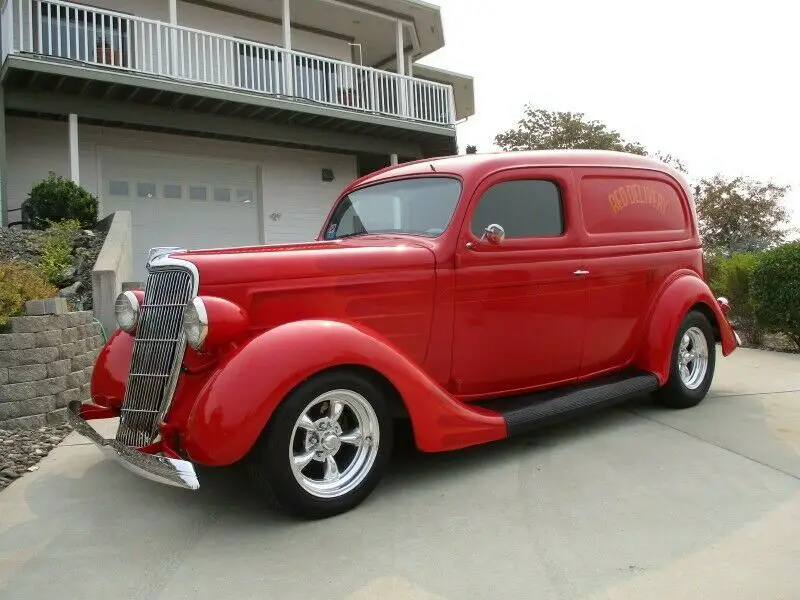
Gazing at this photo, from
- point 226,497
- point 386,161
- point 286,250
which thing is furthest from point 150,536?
point 386,161

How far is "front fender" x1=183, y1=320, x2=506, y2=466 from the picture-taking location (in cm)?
257

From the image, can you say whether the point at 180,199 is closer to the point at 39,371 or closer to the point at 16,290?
the point at 16,290

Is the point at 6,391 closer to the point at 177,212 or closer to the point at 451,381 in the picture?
the point at 451,381

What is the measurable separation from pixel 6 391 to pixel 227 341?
2417mm

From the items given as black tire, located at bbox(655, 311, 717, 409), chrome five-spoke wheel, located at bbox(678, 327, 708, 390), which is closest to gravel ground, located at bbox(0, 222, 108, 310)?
black tire, located at bbox(655, 311, 717, 409)

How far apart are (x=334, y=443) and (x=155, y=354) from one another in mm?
997

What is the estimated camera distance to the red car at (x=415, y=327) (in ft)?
8.92

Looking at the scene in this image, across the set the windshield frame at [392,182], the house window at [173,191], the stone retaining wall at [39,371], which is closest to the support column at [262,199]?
the house window at [173,191]

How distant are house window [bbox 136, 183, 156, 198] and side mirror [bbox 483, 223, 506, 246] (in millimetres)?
10259

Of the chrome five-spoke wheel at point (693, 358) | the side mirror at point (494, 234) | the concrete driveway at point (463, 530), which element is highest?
the side mirror at point (494, 234)

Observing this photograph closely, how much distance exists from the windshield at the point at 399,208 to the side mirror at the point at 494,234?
9.6 inches

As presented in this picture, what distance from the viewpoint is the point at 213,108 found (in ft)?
37.5

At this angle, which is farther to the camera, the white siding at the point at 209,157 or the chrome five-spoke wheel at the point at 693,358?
the white siding at the point at 209,157

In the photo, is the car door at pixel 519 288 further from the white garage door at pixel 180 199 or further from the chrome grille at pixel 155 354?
the white garage door at pixel 180 199
